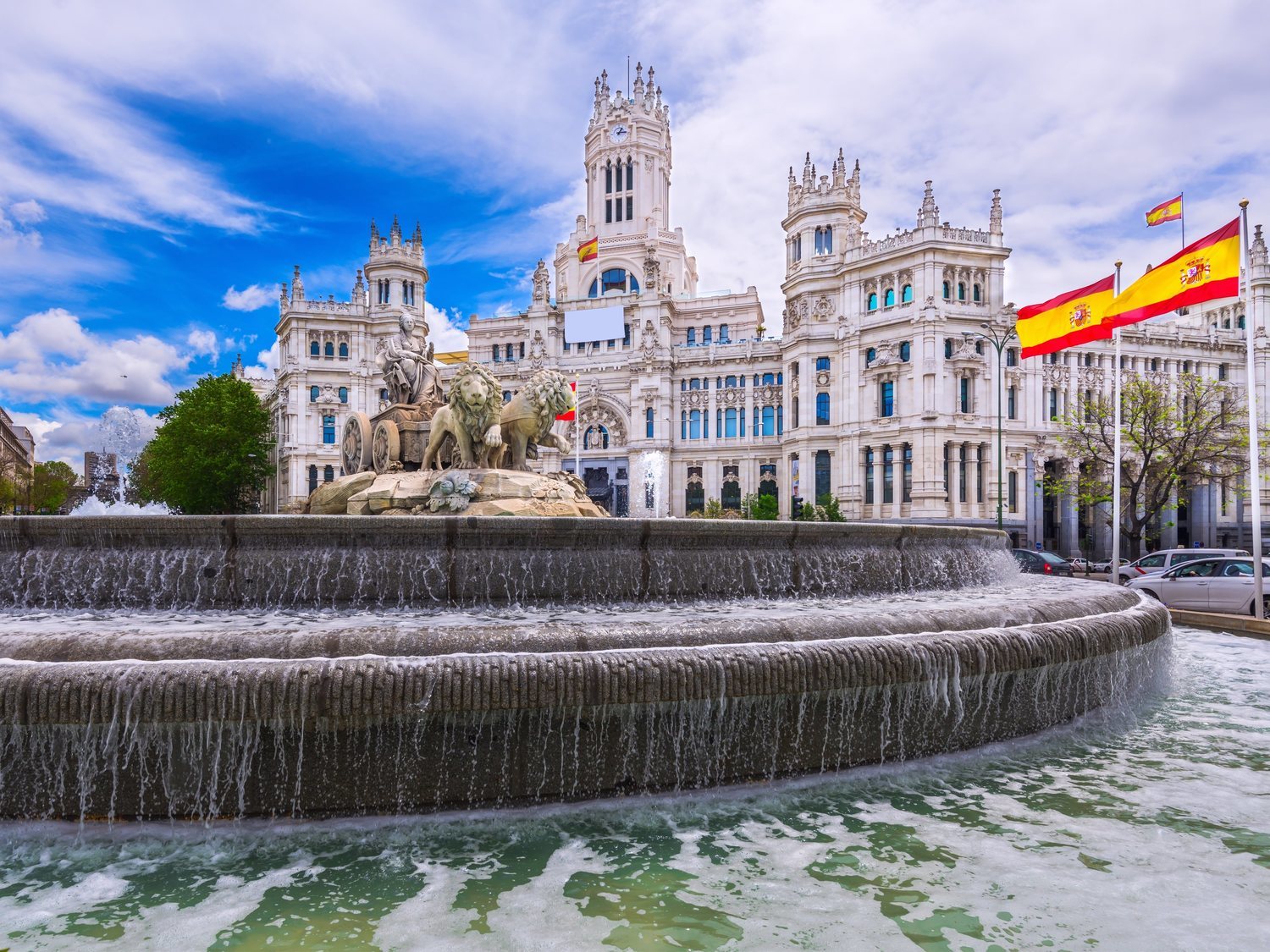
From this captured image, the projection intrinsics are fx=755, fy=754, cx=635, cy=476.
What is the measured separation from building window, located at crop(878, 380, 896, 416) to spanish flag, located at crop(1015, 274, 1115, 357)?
2976 cm

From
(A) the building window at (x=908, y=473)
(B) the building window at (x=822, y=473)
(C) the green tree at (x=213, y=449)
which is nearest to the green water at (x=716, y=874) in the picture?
→ (A) the building window at (x=908, y=473)

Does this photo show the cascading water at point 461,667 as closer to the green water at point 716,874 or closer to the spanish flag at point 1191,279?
the green water at point 716,874

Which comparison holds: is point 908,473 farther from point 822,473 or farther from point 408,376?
point 408,376

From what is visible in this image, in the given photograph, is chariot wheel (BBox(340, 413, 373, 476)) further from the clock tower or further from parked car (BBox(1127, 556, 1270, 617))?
the clock tower

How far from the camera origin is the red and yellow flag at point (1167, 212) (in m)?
24.2

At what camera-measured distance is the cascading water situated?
14.6 feet

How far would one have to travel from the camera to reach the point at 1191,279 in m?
16.7

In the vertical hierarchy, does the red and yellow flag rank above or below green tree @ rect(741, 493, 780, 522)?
above

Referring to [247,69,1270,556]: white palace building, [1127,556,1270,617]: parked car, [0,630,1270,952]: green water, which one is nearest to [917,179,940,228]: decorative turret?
[247,69,1270,556]: white palace building

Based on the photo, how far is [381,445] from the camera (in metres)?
12.7

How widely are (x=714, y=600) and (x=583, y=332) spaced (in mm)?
62079

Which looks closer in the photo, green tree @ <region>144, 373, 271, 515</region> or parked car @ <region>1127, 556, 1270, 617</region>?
parked car @ <region>1127, 556, 1270, 617</region>

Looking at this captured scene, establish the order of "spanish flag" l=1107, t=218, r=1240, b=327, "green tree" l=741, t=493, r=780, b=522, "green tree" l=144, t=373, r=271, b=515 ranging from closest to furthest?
"spanish flag" l=1107, t=218, r=1240, b=327
"green tree" l=741, t=493, r=780, b=522
"green tree" l=144, t=373, r=271, b=515

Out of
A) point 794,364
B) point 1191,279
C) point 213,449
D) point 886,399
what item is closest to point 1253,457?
point 1191,279
